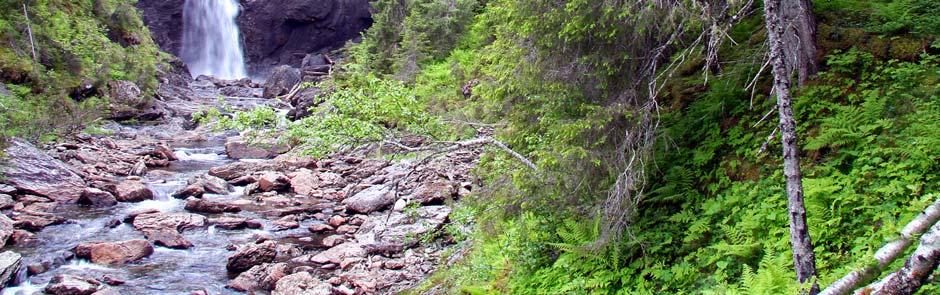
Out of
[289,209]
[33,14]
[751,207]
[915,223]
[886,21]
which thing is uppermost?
[33,14]

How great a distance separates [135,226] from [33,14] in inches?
708

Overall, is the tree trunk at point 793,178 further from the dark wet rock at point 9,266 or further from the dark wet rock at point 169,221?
the dark wet rock at point 169,221

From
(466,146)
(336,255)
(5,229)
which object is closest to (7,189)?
(5,229)

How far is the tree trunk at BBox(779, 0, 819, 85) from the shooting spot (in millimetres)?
6562

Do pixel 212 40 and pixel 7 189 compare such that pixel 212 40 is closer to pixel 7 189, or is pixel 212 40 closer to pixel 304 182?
pixel 304 182

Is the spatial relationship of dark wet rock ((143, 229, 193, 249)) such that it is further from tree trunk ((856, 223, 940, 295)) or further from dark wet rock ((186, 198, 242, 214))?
tree trunk ((856, 223, 940, 295))

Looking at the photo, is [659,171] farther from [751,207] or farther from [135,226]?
[135,226]

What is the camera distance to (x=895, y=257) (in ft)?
14.7

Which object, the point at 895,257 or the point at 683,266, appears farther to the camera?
the point at 683,266

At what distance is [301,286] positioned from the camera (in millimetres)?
10445

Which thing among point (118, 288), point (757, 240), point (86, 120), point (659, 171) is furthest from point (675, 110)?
point (86, 120)

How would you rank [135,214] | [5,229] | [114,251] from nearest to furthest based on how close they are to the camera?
[114,251], [5,229], [135,214]

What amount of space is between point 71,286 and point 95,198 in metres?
6.58

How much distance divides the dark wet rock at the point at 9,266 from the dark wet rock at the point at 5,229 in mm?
1620
